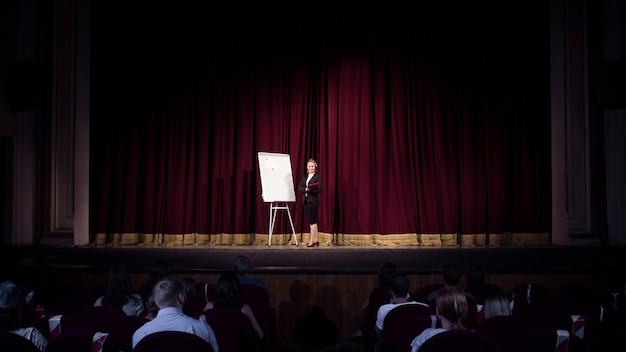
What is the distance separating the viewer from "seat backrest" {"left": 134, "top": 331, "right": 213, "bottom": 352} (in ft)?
8.89

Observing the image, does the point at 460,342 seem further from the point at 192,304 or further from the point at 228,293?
the point at 192,304

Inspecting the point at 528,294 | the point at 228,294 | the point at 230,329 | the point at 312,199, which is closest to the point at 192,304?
the point at 228,294

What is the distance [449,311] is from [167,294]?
58.8 inches

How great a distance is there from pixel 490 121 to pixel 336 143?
267 centimetres

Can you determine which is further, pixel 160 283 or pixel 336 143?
pixel 336 143

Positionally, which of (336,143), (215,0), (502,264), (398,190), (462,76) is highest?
(215,0)

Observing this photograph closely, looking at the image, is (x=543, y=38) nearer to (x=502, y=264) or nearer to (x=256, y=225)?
(x=502, y=264)

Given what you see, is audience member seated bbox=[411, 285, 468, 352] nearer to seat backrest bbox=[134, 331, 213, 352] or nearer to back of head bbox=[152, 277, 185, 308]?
seat backrest bbox=[134, 331, 213, 352]

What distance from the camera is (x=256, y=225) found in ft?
33.9

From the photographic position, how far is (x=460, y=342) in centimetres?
268

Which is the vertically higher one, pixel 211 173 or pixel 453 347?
pixel 211 173

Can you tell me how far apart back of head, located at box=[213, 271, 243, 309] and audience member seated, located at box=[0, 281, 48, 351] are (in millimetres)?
1236

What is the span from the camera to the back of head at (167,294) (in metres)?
3.24

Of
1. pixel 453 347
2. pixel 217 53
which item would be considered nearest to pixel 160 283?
pixel 453 347
